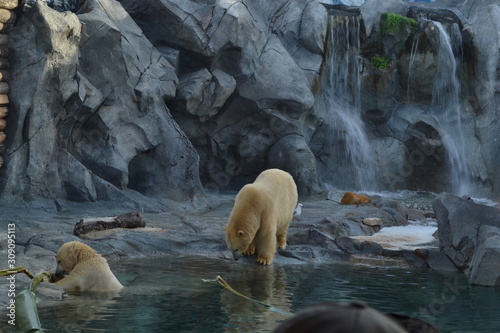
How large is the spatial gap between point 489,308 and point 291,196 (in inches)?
117

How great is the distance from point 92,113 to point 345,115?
8627mm

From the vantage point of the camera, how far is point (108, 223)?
10172 mm

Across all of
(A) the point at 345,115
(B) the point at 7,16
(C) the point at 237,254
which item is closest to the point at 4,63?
(B) the point at 7,16

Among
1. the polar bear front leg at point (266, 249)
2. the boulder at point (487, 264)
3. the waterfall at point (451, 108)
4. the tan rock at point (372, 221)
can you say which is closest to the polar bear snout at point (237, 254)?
the polar bear front leg at point (266, 249)

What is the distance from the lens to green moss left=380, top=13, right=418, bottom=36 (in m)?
20.7

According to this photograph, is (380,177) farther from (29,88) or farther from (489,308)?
(489,308)

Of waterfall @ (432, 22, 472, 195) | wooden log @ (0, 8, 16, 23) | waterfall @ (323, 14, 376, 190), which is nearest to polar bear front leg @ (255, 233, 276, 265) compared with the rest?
wooden log @ (0, 8, 16, 23)

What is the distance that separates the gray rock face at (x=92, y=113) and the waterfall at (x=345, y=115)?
19.8ft

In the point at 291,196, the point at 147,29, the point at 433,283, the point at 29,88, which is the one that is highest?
the point at 147,29

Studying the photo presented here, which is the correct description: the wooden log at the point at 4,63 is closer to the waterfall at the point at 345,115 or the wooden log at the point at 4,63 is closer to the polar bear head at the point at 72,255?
the polar bear head at the point at 72,255

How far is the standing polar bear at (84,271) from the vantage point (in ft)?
22.3

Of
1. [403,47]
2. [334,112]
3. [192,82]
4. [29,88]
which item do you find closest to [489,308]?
[29,88]

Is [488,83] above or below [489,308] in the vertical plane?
above

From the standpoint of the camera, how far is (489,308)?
7.12 m
